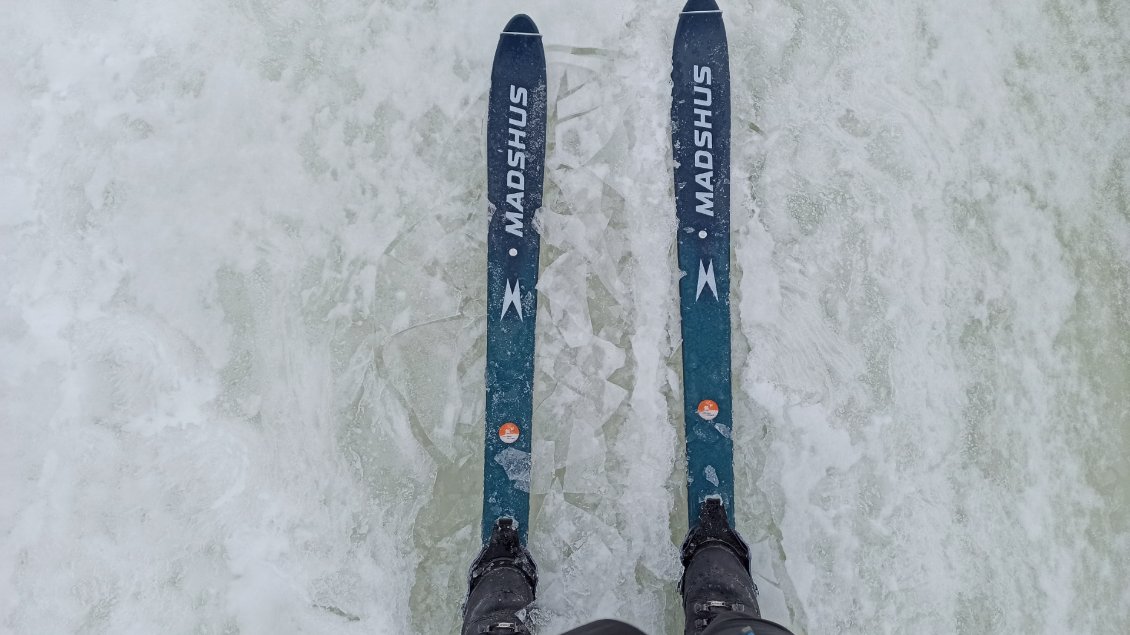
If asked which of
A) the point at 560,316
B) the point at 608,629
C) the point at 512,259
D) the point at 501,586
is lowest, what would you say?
the point at 608,629

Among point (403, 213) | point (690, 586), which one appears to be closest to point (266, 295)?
point (403, 213)

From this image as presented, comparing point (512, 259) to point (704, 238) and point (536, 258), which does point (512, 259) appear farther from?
point (704, 238)

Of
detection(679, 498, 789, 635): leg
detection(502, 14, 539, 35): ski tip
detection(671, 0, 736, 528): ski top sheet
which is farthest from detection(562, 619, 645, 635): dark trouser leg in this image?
detection(502, 14, 539, 35): ski tip

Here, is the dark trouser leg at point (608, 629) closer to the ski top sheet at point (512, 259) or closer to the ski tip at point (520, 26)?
the ski top sheet at point (512, 259)

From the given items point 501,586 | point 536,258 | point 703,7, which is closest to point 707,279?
point 536,258

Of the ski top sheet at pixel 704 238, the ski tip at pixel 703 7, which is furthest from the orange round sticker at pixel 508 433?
the ski tip at pixel 703 7

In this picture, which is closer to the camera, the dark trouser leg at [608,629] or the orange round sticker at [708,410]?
the dark trouser leg at [608,629]

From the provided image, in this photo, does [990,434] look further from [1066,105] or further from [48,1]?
[48,1]
